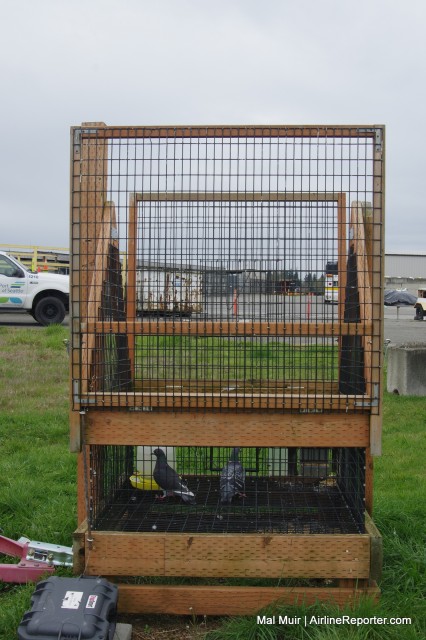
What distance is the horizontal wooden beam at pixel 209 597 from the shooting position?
3.11 metres

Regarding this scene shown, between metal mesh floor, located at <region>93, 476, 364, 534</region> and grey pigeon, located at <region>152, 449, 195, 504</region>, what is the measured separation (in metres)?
0.06

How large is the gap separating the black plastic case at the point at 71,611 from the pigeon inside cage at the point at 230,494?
58cm

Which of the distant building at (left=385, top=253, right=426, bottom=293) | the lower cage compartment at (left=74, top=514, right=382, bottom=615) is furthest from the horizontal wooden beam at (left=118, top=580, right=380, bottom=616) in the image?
the distant building at (left=385, top=253, right=426, bottom=293)

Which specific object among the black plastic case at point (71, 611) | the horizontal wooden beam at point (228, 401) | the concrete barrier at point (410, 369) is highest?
the horizontal wooden beam at point (228, 401)

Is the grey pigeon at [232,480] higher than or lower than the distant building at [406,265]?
lower

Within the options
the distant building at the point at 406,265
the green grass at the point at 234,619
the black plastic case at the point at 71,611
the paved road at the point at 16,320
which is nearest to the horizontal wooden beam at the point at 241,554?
the green grass at the point at 234,619

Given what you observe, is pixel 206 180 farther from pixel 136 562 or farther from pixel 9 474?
pixel 9 474

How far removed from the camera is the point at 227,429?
3156 mm

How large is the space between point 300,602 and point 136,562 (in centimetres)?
75

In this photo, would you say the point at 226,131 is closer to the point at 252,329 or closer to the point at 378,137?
the point at 378,137

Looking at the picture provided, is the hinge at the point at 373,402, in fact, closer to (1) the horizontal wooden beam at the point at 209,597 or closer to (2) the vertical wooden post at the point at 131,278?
(1) the horizontal wooden beam at the point at 209,597

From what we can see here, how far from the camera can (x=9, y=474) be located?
16.7 ft

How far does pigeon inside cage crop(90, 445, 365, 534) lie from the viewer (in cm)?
360

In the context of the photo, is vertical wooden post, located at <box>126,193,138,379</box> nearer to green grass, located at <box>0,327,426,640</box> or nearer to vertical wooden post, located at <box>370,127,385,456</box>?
green grass, located at <box>0,327,426,640</box>
